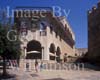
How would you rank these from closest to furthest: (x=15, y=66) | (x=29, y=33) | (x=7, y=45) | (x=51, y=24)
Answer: (x=7, y=45)
(x=15, y=66)
(x=29, y=33)
(x=51, y=24)

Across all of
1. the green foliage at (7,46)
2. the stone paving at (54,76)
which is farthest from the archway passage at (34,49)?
the green foliage at (7,46)

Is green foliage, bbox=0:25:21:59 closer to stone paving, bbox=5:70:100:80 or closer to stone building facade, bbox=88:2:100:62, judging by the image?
stone paving, bbox=5:70:100:80

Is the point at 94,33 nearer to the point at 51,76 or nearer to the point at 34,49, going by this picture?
the point at 34,49

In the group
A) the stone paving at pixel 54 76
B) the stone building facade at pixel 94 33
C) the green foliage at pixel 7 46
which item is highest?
the stone building facade at pixel 94 33

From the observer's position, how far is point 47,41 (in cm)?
4519

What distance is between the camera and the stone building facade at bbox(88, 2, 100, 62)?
48781 millimetres

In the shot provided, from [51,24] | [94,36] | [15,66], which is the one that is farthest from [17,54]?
[94,36]

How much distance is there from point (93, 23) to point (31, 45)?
1223cm

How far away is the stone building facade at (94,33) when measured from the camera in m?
48.8

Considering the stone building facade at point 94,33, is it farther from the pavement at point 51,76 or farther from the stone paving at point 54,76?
the stone paving at point 54,76

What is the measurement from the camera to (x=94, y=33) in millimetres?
50344

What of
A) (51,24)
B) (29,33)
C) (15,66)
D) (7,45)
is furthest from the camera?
(51,24)

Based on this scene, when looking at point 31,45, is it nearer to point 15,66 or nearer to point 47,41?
point 47,41

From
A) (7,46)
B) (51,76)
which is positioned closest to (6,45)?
(7,46)
